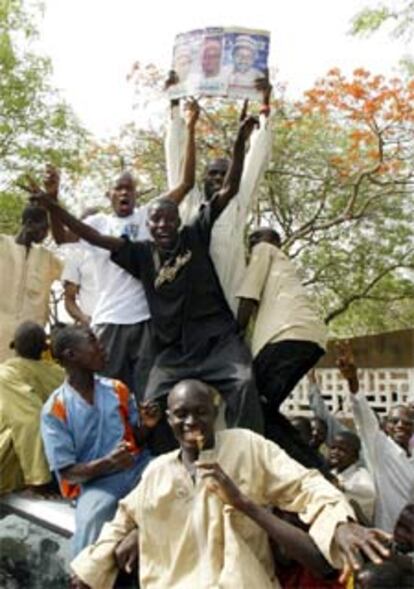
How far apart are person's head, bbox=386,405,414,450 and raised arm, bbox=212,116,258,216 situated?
2.10 metres

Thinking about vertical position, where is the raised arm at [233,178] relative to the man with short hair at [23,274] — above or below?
above

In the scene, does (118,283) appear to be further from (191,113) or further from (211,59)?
(211,59)

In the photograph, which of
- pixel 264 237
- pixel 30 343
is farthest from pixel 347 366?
pixel 30 343

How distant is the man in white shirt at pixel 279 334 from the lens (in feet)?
12.4

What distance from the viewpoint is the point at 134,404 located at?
368 cm

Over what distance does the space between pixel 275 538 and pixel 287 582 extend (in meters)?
0.25

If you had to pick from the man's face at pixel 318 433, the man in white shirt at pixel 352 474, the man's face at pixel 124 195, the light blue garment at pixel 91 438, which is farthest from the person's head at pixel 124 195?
the man's face at pixel 318 433

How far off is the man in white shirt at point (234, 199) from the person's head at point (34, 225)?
1.06 metres

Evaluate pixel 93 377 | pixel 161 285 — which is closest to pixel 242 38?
pixel 161 285

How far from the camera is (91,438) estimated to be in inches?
136

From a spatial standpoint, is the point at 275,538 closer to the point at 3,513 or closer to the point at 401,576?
the point at 401,576

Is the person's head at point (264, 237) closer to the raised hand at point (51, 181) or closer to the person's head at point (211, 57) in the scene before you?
the person's head at point (211, 57)

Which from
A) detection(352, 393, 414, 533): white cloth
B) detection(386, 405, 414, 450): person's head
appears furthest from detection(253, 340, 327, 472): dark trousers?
detection(386, 405, 414, 450): person's head

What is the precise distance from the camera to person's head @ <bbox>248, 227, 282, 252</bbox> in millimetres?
4207
